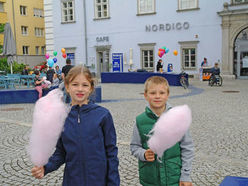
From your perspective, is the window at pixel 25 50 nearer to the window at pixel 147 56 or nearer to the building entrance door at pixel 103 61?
the building entrance door at pixel 103 61

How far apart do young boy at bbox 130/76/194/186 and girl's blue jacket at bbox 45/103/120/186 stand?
10.9 inches

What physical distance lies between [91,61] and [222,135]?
22.2 metres

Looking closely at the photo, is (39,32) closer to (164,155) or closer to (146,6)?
(146,6)

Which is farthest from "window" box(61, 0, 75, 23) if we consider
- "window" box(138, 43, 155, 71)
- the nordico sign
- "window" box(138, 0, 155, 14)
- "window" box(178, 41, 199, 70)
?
"window" box(178, 41, 199, 70)

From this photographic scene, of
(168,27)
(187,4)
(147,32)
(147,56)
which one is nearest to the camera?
(187,4)

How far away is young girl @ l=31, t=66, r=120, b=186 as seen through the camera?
80.1 inches

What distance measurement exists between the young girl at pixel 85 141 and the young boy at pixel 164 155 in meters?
0.26

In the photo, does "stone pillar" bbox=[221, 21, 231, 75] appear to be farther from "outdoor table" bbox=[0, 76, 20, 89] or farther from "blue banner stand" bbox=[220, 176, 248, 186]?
"blue banner stand" bbox=[220, 176, 248, 186]

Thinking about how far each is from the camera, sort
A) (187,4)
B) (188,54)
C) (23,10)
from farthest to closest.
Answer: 1. (23,10)
2. (188,54)
3. (187,4)

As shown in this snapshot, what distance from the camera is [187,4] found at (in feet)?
76.7

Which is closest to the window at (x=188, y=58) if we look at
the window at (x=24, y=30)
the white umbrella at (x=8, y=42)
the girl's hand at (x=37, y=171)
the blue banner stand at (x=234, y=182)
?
the white umbrella at (x=8, y=42)

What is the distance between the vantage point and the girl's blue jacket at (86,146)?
2033 mm

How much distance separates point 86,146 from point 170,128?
62 cm

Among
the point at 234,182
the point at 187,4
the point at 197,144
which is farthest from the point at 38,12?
the point at 234,182
